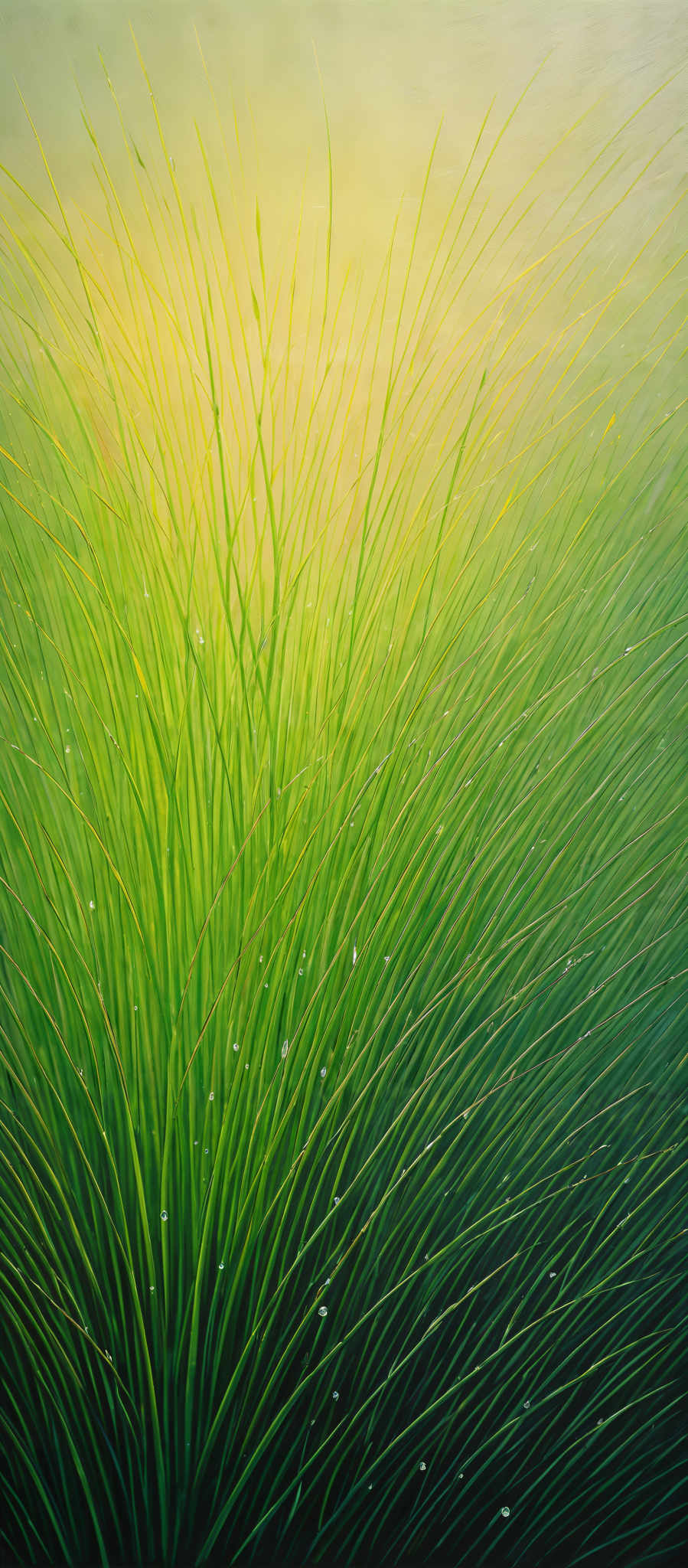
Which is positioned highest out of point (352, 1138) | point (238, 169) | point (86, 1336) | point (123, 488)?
point (238, 169)

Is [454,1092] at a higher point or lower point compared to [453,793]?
lower

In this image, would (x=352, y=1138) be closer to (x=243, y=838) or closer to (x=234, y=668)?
(x=243, y=838)

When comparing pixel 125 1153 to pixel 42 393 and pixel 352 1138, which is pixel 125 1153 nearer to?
pixel 352 1138

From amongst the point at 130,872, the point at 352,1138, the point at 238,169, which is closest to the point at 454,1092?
the point at 352,1138

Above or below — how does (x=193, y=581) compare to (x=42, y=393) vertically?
below

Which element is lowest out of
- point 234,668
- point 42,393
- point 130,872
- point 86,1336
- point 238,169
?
point 86,1336

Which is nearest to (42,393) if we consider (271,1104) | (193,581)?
(193,581)
